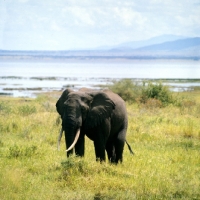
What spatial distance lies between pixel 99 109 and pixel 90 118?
11.7 inches

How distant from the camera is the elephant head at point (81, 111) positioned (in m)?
10.3

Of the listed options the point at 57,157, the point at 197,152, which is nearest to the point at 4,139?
the point at 57,157

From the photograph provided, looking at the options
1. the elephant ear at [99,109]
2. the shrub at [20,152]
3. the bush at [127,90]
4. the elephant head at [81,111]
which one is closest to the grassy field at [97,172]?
the shrub at [20,152]

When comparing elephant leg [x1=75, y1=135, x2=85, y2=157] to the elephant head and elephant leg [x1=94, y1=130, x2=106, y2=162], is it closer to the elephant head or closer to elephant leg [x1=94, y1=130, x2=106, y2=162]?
the elephant head

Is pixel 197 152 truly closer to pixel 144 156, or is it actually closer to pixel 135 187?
pixel 144 156

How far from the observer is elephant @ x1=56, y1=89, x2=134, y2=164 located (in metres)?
10.3

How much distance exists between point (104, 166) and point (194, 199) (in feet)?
6.84

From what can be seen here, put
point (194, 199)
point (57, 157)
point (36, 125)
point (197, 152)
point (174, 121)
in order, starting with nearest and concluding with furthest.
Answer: point (194, 199) → point (57, 157) → point (197, 152) → point (36, 125) → point (174, 121)

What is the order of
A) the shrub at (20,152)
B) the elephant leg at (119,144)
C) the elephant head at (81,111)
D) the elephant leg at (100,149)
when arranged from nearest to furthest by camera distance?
the elephant head at (81,111)
the elephant leg at (100,149)
the elephant leg at (119,144)
the shrub at (20,152)

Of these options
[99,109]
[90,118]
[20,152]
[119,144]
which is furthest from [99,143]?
[20,152]

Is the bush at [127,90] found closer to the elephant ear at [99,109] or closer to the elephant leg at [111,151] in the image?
the elephant leg at [111,151]

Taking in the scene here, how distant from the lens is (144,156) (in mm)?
13320

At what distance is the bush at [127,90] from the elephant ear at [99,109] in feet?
74.8

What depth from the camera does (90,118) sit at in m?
10.8
